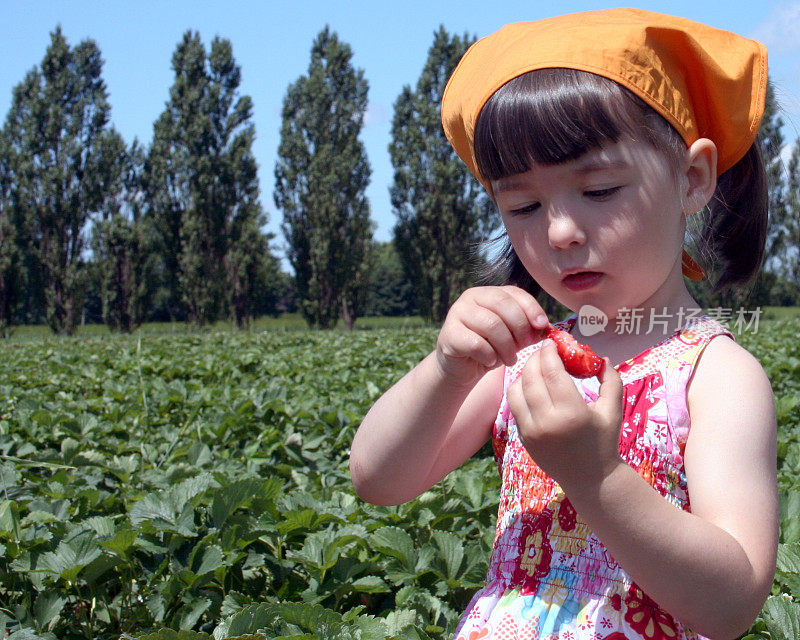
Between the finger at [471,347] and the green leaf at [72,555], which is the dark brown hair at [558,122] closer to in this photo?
the finger at [471,347]

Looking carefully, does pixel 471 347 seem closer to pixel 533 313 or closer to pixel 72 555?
pixel 533 313

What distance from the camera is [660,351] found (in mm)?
1118

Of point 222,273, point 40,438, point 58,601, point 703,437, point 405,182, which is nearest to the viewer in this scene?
point 703,437

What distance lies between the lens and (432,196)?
29328 mm

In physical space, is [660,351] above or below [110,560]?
above

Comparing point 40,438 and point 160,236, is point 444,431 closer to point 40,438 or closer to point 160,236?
point 40,438

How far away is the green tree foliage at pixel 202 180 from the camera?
1068 inches

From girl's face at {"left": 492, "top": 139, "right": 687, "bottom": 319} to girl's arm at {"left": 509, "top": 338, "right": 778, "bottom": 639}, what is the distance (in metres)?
0.19

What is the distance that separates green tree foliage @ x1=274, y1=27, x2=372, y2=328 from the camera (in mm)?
28344

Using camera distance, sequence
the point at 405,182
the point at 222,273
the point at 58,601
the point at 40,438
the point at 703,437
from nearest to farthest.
→ the point at 703,437
the point at 58,601
the point at 40,438
the point at 222,273
the point at 405,182

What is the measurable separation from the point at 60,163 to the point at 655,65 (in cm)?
2753

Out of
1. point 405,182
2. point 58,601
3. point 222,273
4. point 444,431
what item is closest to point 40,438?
point 58,601

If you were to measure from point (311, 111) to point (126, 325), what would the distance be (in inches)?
407

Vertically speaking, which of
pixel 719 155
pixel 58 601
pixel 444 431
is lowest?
pixel 58 601
